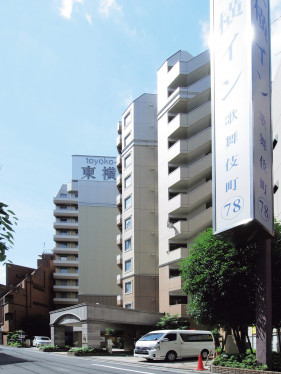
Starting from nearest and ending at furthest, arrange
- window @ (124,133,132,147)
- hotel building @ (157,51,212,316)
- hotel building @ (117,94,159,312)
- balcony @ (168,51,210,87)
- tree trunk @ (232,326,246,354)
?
tree trunk @ (232,326,246,354) < hotel building @ (157,51,212,316) < balcony @ (168,51,210,87) < hotel building @ (117,94,159,312) < window @ (124,133,132,147)

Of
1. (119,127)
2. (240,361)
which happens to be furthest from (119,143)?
(240,361)

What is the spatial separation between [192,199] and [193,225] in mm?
2523

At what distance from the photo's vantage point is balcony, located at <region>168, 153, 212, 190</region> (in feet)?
162

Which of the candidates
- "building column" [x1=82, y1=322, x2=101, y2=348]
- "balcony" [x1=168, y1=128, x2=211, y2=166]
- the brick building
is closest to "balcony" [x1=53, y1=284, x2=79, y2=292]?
the brick building

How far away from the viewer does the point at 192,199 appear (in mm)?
49312

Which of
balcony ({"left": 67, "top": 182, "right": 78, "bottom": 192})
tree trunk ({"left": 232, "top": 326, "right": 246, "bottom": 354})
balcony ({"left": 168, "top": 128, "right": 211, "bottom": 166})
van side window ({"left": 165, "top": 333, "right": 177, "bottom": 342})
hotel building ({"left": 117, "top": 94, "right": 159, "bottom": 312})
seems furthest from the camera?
balcony ({"left": 67, "top": 182, "right": 78, "bottom": 192})

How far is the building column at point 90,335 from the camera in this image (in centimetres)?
4172

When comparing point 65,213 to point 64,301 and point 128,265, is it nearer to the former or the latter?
point 64,301

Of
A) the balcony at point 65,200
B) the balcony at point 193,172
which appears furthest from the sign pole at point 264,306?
the balcony at point 65,200

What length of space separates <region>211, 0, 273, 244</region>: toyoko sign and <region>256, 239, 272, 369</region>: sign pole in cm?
116

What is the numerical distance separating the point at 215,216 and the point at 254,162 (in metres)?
3.26

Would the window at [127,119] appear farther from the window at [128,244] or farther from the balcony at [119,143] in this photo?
the window at [128,244]

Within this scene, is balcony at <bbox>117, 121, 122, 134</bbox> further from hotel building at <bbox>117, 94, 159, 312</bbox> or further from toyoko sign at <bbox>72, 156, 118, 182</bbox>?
toyoko sign at <bbox>72, 156, 118, 182</bbox>

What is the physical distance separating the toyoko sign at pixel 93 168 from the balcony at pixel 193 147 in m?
47.4
